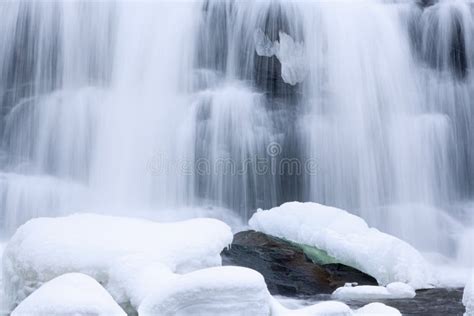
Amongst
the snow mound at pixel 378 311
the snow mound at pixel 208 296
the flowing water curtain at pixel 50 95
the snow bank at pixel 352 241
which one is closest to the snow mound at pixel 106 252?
the snow mound at pixel 208 296

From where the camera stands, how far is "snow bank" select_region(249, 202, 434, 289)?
8781 mm

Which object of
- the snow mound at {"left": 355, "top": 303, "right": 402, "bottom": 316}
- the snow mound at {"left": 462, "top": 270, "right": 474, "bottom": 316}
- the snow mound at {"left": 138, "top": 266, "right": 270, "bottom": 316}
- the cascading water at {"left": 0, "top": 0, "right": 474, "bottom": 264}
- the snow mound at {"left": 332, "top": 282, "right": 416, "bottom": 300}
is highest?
the cascading water at {"left": 0, "top": 0, "right": 474, "bottom": 264}

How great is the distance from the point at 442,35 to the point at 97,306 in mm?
14019

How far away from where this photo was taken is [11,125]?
1351 centimetres

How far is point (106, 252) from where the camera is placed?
→ 5.04 meters

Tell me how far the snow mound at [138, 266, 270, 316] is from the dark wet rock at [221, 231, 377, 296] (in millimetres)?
4194

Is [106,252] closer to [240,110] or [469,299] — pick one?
[469,299]

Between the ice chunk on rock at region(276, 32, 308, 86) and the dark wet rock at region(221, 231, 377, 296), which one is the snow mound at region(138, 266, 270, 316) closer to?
the dark wet rock at region(221, 231, 377, 296)

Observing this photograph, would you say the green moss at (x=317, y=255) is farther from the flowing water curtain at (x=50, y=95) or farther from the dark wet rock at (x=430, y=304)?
the flowing water curtain at (x=50, y=95)

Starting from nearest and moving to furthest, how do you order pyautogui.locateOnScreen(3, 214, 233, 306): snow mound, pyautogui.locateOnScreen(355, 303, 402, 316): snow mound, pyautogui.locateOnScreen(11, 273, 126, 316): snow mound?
pyautogui.locateOnScreen(11, 273, 126, 316): snow mound
pyautogui.locateOnScreen(3, 214, 233, 306): snow mound
pyautogui.locateOnScreen(355, 303, 402, 316): snow mound

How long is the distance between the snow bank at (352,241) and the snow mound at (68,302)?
5.87 m

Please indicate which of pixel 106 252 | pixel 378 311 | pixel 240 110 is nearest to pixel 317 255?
pixel 378 311

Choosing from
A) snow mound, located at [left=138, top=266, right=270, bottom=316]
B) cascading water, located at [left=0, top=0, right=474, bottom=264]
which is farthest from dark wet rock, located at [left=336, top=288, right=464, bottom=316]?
cascading water, located at [left=0, top=0, right=474, bottom=264]

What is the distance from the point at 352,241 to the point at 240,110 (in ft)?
17.5
